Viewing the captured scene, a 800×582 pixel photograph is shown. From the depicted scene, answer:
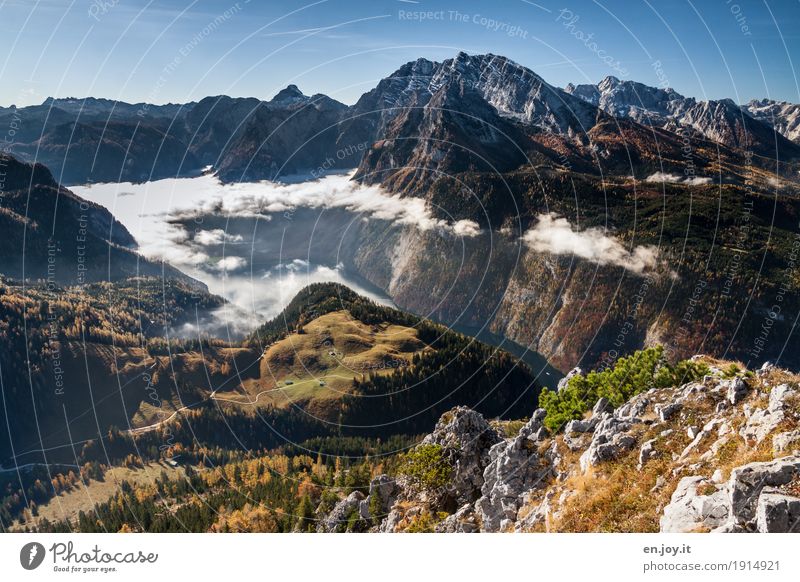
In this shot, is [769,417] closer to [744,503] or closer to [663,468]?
[663,468]

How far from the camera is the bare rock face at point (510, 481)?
29.0 metres

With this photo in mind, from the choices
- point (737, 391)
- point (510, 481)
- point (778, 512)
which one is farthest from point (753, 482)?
point (510, 481)

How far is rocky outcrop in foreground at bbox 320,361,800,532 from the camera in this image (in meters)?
16.7

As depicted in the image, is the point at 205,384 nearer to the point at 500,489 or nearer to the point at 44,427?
the point at 44,427

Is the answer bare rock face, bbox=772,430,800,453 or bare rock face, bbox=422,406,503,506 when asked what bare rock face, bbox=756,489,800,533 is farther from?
bare rock face, bbox=422,406,503,506

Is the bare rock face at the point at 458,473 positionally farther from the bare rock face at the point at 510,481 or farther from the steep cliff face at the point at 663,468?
the bare rock face at the point at 510,481

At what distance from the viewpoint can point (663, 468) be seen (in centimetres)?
2173

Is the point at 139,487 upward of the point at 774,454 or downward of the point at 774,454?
downward

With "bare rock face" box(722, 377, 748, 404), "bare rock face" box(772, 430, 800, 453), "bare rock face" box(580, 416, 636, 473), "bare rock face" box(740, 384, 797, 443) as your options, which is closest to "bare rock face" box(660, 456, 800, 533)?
"bare rock face" box(772, 430, 800, 453)

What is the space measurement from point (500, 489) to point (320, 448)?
103 meters

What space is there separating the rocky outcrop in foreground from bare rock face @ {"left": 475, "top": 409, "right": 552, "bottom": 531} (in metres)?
0.07

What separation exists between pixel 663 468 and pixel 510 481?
1072 cm
